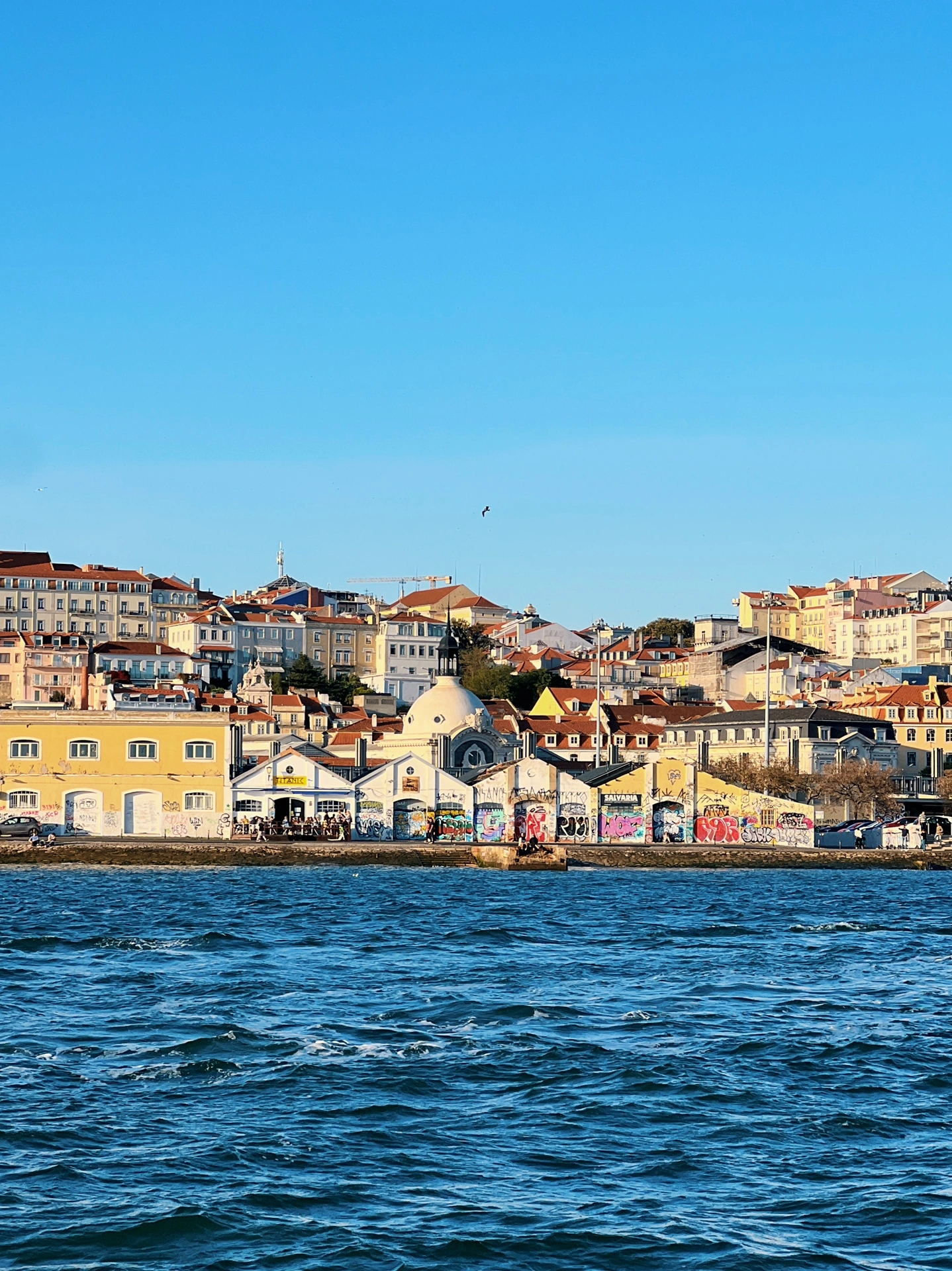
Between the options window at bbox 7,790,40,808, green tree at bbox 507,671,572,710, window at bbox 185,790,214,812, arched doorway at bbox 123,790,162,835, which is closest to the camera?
window at bbox 7,790,40,808

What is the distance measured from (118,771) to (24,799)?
3800 mm

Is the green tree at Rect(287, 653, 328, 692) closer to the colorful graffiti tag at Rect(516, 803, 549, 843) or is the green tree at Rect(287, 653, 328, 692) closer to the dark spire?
the dark spire

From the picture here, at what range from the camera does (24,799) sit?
71.8 meters

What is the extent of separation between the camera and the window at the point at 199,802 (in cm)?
7375

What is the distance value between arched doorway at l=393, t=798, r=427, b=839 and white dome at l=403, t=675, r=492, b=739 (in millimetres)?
12786

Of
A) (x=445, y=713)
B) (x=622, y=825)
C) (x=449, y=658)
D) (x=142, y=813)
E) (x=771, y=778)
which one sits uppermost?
(x=449, y=658)

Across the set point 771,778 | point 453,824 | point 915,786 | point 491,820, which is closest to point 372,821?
point 453,824

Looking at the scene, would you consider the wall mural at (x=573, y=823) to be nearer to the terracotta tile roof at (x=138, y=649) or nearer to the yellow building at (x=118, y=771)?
the yellow building at (x=118, y=771)

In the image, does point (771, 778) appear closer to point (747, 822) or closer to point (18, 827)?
point (747, 822)

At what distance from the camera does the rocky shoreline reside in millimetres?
65562

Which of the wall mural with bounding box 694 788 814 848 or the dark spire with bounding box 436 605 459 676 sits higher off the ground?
the dark spire with bounding box 436 605 459 676

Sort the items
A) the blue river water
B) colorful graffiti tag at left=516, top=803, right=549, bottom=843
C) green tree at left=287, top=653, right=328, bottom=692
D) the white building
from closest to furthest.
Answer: the blue river water < colorful graffiti tag at left=516, top=803, right=549, bottom=843 < green tree at left=287, top=653, right=328, bottom=692 < the white building

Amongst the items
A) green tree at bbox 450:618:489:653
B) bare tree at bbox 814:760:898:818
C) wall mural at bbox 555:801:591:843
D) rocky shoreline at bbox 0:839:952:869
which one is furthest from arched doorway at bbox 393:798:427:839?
green tree at bbox 450:618:489:653

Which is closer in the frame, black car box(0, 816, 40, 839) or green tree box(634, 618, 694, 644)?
black car box(0, 816, 40, 839)
